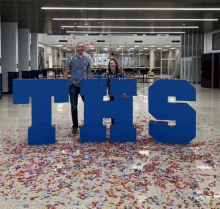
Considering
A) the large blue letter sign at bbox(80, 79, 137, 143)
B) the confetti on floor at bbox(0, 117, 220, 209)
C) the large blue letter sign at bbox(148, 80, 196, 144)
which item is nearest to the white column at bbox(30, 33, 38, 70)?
the confetti on floor at bbox(0, 117, 220, 209)

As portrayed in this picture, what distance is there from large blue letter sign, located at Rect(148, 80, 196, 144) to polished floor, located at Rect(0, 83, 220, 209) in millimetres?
180

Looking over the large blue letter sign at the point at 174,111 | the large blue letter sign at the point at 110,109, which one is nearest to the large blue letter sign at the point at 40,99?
the large blue letter sign at the point at 110,109

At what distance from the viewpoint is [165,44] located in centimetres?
2759

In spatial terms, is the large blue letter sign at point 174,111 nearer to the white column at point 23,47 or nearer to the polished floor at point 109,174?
the polished floor at point 109,174

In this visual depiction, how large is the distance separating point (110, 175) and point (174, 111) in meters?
1.89

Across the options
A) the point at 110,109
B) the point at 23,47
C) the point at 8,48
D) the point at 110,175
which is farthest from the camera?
the point at 23,47

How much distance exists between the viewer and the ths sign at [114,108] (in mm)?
4770

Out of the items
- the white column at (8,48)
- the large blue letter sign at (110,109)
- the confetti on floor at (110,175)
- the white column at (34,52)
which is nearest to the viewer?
the confetti on floor at (110,175)

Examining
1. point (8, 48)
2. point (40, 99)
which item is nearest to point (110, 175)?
point (40, 99)

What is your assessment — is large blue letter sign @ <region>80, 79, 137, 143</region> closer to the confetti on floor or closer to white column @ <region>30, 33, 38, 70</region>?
the confetti on floor

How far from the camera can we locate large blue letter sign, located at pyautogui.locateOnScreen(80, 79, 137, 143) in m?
4.89

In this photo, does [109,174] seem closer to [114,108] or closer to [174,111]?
[114,108]

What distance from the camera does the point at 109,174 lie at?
11.1 ft

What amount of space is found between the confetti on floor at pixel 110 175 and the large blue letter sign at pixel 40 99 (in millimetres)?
207
